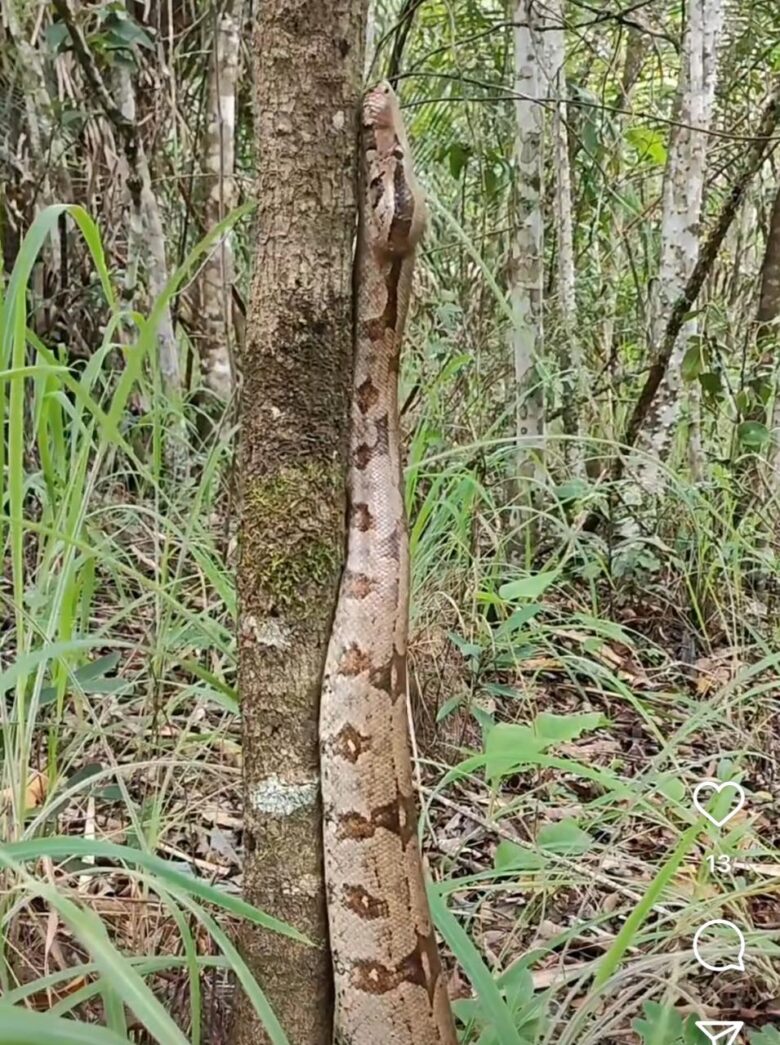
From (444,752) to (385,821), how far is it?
1.17m

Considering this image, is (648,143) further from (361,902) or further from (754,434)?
(361,902)

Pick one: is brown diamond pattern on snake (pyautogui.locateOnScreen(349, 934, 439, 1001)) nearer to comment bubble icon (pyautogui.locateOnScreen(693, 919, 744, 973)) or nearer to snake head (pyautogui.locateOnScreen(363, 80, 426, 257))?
comment bubble icon (pyautogui.locateOnScreen(693, 919, 744, 973))

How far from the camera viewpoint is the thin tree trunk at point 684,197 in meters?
4.24

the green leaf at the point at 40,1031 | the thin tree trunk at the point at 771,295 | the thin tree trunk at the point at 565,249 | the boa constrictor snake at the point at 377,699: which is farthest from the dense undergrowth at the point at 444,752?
the thin tree trunk at the point at 771,295

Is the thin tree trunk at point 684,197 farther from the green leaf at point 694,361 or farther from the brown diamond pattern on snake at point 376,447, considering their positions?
the brown diamond pattern on snake at point 376,447

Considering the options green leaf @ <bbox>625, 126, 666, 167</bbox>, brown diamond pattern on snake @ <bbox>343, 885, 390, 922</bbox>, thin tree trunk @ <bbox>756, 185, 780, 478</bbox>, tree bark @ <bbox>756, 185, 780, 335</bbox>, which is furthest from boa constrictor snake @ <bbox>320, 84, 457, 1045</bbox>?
green leaf @ <bbox>625, 126, 666, 167</bbox>

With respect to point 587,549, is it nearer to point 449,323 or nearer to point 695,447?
point 695,447

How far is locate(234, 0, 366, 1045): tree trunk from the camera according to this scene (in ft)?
4.99

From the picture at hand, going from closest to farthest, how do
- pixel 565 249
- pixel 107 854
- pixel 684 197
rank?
pixel 107 854, pixel 684 197, pixel 565 249

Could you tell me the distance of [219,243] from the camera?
4.06m

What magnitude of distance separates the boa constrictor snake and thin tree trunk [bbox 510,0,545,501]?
2.08 m

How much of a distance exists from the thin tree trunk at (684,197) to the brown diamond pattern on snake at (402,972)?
2834 millimetres

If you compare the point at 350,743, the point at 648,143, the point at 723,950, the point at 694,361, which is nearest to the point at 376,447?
the point at 350,743

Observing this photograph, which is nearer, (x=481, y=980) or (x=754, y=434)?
(x=481, y=980)
